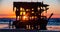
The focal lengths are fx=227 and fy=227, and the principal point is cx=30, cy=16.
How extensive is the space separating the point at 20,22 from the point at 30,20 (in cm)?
162

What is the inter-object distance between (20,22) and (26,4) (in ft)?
10.3

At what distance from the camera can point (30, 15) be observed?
3588cm

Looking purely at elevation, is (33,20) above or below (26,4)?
below

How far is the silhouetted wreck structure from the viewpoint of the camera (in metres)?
35.4

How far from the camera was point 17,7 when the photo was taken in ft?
116

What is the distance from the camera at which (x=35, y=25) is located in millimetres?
36219

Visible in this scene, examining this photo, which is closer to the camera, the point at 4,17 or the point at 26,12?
the point at 26,12

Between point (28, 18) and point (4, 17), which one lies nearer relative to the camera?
point (28, 18)

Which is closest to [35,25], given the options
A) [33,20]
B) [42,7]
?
[33,20]

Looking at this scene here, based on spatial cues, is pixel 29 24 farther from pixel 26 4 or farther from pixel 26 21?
pixel 26 4

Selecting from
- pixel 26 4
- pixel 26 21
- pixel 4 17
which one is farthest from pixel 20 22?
pixel 4 17

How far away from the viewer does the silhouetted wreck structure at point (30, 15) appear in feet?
116

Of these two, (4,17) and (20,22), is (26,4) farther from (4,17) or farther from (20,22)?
(4,17)

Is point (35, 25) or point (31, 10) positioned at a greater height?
point (31, 10)
